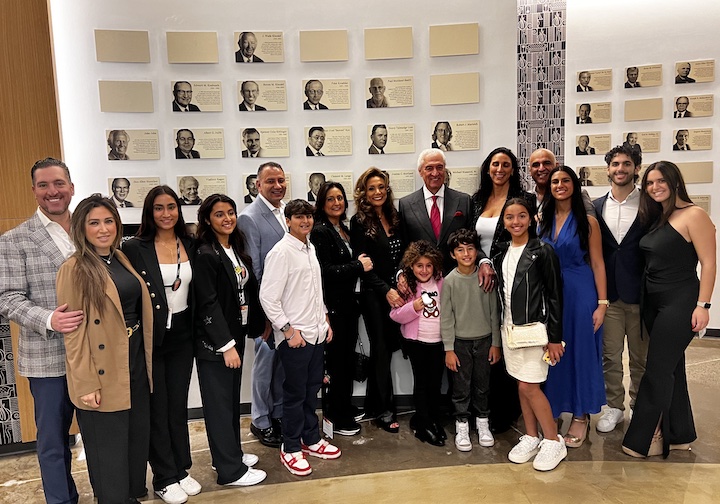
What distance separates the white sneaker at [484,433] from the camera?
11.7ft

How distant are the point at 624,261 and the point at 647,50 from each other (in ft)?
11.3

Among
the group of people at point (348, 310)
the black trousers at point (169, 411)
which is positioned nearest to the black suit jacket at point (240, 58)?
the group of people at point (348, 310)

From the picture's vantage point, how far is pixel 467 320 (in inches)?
135

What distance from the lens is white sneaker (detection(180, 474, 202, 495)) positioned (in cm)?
306

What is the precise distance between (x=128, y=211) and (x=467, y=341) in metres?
2.72

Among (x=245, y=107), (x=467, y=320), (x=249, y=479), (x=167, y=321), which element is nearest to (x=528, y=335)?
(x=467, y=320)

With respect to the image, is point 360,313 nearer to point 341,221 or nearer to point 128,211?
point 341,221

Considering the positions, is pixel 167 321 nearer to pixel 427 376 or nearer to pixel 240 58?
pixel 427 376

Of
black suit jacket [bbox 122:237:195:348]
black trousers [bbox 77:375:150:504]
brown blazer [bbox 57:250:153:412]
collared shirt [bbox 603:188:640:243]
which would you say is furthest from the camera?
→ collared shirt [bbox 603:188:640:243]

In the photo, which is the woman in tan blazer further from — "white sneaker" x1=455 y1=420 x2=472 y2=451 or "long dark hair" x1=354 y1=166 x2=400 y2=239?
"white sneaker" x1=455 y1=420 x2=472 y2=451

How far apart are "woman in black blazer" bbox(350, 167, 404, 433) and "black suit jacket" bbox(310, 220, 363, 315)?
5.2 inches

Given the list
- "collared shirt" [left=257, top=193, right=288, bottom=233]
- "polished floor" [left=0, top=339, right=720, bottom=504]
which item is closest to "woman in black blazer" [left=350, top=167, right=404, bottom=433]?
"collared shirt" [left=257, top=193, right=288, bottom=233]

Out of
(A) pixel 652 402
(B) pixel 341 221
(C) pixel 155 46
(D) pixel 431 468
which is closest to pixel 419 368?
(D) pixel 431 468

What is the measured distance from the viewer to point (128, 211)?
404 centimetres
